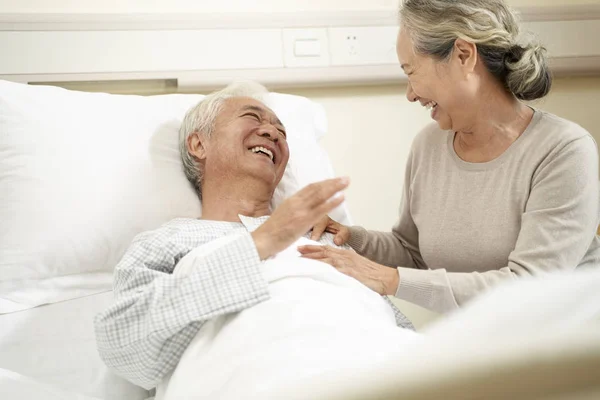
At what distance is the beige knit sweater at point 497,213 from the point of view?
144 cm

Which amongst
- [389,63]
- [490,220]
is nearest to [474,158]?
[490,220]

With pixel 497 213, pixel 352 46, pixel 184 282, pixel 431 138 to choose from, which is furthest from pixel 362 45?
pixel 184 282

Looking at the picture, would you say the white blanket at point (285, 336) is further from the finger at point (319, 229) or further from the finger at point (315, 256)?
the finger at point (319, 229)

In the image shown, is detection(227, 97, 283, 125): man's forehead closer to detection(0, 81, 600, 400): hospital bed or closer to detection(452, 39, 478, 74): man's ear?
detection(0, 81, 600, 400): hospital bed

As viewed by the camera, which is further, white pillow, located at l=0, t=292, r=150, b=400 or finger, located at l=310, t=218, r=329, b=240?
finger, located at l=310, t=218, r=329, b=240

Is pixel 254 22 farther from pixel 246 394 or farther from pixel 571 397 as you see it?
pixel 571 397

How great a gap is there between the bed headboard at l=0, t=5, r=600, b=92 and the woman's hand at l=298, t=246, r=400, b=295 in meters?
0.92

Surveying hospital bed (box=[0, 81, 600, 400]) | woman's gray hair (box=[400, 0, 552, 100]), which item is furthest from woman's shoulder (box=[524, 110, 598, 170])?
hospital bed (box=[0, 81, 600, 400])

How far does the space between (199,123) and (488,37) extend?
0.79 m

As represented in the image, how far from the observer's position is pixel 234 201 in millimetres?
1694

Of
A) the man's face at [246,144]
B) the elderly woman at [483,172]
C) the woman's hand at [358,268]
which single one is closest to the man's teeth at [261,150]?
the man's face at [246,144]

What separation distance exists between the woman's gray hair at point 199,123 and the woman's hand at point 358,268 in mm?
487

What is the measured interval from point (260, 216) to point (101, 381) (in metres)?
0.57

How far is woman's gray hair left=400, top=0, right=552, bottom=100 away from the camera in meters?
1.56
